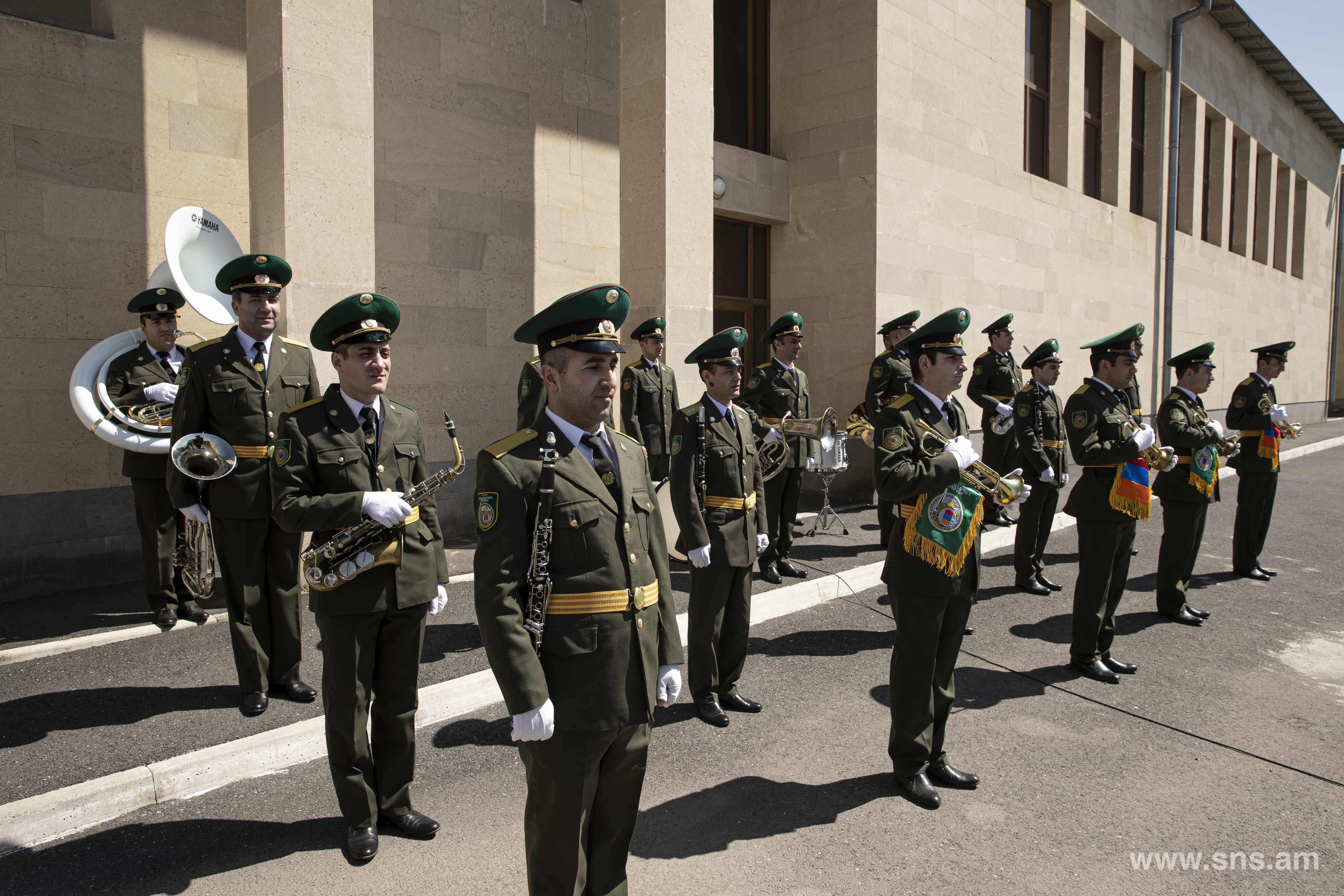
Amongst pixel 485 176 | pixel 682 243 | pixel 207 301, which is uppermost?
pixel 485 176

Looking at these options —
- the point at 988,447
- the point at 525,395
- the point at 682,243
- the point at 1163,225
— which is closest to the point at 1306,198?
the point at 1163,225

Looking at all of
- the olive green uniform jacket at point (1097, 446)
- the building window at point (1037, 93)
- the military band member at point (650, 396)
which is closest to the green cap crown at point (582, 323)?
the olive green uniform jacket at point (1097, 446)

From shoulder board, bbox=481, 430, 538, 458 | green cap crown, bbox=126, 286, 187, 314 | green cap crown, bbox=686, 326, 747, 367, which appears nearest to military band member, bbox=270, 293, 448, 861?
shoulder board, bbox=481, 430, 538, 458

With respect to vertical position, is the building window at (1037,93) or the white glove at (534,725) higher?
the building window at (1037,93)

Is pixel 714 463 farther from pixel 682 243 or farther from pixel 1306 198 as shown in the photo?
pixel 1306 198

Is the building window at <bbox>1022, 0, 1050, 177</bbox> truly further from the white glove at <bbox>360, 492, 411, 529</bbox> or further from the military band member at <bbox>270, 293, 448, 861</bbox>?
the white glove at <bbox>360, 492, 411, 529</bbox>

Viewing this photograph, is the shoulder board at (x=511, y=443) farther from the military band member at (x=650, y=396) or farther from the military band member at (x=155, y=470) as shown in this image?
the military band member at (x=650, y=396)

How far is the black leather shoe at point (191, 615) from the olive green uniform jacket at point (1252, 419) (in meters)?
9.14

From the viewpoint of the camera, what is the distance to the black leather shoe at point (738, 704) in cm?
485

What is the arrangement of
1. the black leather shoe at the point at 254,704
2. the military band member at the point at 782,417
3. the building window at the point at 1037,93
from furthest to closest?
the building window at the point at 1037,93
the military band member at the point at 782,417
the black leather shoe at the point at 254,704

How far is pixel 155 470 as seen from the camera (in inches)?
240

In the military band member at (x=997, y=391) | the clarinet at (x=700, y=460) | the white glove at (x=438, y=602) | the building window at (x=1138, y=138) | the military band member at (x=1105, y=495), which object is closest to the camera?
the white glove at (x=438, y=602)

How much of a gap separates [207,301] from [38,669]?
2.57 meters

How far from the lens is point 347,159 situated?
264 inches
